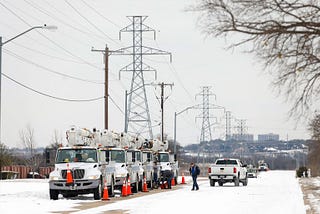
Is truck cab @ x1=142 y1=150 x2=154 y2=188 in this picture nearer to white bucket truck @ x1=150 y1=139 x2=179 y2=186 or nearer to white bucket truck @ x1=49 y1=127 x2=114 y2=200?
white bucket truck @ x1=150 y1=139 x2=179 y2=186

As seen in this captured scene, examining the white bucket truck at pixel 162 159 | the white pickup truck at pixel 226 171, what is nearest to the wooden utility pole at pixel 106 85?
the white bucket truck at pixel 162 159

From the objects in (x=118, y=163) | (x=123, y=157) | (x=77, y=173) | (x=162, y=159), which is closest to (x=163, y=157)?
(x=162, y=159)

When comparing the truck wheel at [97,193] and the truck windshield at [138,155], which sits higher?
Answer: the truck windshield at [138,155]

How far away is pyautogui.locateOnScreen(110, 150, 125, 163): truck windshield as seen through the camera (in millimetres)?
37206

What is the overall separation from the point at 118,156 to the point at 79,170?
552 centimetres

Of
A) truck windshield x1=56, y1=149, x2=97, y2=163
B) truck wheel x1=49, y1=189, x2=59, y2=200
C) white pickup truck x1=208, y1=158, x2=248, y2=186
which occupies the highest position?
truck windshield x1=56, y1=149, x2=97, y2=163

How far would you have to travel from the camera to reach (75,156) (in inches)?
1300

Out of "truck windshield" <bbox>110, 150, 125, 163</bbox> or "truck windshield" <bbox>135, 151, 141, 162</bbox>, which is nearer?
"truck windshield" <bbox>110, 150, 125, 163</bbox>

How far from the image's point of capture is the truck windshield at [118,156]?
3721cm

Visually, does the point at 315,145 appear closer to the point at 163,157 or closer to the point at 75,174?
the point at 163,157

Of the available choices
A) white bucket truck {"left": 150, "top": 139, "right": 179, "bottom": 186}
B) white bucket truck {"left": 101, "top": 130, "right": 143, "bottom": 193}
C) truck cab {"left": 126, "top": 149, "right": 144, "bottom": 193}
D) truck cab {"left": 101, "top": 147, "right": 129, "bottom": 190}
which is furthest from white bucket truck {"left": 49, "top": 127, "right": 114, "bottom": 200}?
white bucket truck {"left": 150, "top": 139, "right": 179, "bottom": 186}

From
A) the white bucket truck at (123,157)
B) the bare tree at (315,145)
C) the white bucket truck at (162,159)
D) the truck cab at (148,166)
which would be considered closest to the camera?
the white bucket truck at (123,157)

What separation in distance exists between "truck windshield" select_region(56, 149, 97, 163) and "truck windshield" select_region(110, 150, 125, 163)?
3.72 metres

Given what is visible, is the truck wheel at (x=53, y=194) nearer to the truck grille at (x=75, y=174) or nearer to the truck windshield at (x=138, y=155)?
the truck grille at (x=75, y=174)
